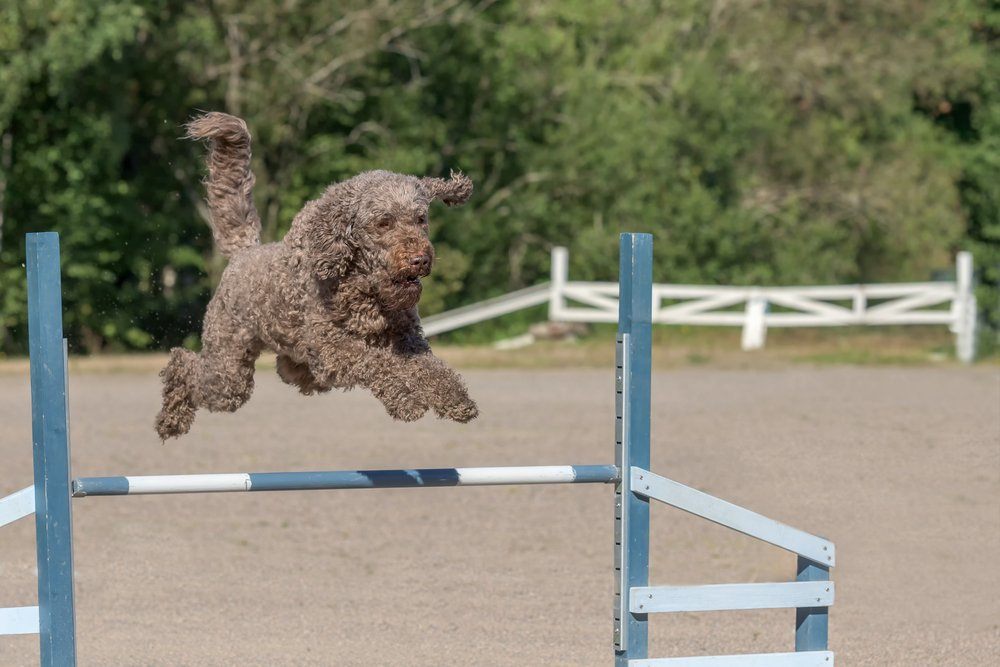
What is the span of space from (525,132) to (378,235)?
17.0 meters

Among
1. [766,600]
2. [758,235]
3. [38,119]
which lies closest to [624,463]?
[766,600]

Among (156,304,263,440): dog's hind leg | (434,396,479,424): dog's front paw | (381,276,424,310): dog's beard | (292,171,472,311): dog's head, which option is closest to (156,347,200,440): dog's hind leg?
(156,304,263,440): dog's hind leg

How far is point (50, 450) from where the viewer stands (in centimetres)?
386

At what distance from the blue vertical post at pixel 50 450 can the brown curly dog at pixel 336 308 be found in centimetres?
57

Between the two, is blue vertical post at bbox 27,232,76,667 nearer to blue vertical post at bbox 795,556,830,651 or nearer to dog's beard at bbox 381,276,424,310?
dog's beard at bbox 381,276,424,310

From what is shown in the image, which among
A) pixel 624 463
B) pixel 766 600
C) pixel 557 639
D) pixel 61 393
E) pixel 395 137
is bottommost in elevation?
pixel 557 639

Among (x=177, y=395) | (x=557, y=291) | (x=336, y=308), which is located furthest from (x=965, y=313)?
(x=336, y=308)

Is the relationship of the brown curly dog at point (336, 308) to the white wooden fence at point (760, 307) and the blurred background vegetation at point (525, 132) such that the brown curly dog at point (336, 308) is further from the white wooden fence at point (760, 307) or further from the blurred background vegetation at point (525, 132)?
the white wooden fence at point (760, 307)

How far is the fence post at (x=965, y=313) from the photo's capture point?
620 inches

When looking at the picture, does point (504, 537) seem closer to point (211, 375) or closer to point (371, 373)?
point (211, 375)

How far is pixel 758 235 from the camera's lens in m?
21.6

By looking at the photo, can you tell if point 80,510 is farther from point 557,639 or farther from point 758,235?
point 758,235

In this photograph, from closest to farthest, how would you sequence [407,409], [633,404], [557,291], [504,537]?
[407,409]
[633,404]
[504,537]
[557,291]

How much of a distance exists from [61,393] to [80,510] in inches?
194
